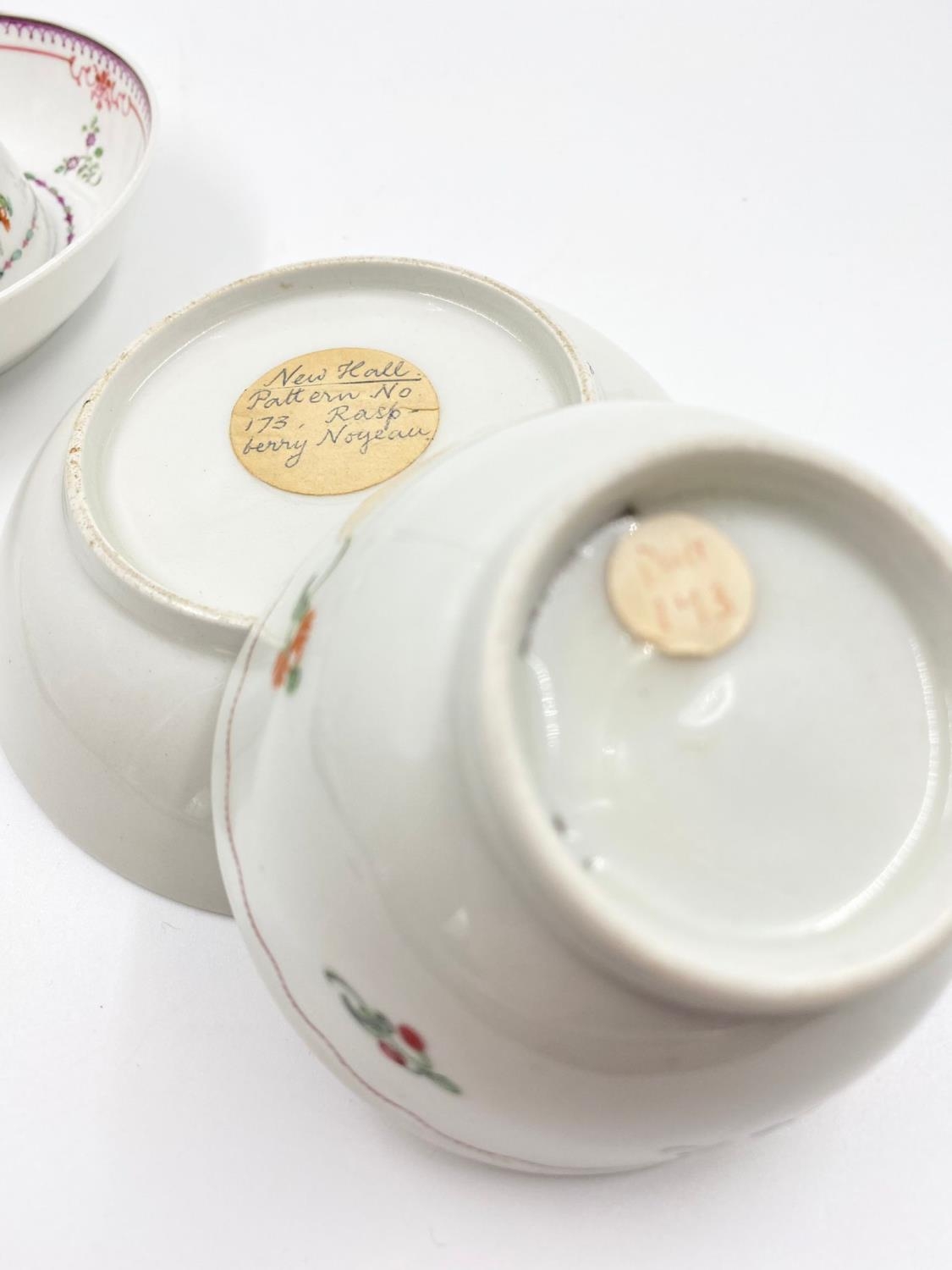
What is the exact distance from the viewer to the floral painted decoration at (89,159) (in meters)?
1.25

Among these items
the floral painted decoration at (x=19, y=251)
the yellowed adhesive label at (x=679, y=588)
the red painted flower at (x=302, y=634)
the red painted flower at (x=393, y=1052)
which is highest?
the yellowed adhesive label at (x=679, y=588)

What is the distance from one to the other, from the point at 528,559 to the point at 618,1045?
0.67 ft

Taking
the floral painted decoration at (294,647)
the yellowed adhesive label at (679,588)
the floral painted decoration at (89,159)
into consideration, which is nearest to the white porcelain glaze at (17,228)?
the floral painted decoration at (89,159)

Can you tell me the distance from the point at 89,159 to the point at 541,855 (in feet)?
3.85

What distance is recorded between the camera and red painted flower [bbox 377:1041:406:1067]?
51 centimetres

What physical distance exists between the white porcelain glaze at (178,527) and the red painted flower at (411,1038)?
28cm

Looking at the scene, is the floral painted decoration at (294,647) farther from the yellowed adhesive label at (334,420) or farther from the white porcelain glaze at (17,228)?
the white porcelain glaze at (17,228)

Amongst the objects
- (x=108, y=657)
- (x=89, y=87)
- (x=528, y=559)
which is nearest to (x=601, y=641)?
(x=528, y=559)

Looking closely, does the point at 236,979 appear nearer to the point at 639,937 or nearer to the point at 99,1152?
the point at 99,1152

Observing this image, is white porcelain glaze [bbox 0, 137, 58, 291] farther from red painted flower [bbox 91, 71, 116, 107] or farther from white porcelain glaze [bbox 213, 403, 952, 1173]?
white porcelain glaze [bbox 213, 403, 952, 1173]

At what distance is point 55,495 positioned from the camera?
2.62 feet

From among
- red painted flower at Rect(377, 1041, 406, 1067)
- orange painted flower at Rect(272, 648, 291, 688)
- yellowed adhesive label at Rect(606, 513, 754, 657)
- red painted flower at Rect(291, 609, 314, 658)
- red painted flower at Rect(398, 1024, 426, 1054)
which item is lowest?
red painted flower at Rect(377, 1041, 406, 1067)

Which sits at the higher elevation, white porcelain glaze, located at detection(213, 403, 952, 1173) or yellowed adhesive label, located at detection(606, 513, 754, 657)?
yellowed adhesive label, located at detection(606, 513, 754, 657)

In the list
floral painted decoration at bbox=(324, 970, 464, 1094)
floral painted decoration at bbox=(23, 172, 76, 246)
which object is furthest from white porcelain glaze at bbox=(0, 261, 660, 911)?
floral painted decoration at bbox=(23, 172, 76, 246)
